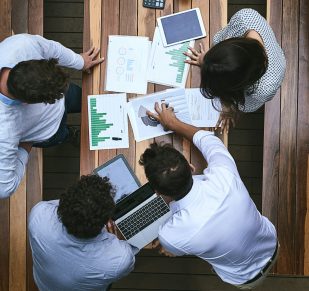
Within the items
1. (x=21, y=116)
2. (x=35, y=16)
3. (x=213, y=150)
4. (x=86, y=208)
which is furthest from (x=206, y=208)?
(x=35, y=16)

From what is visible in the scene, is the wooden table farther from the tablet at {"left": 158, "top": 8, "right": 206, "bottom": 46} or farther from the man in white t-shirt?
the man in white t-shirt

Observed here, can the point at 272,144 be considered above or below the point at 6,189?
above

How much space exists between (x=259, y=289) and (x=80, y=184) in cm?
164

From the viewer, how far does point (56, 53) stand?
202 cm

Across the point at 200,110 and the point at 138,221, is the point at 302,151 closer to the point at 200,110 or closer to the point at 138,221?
the point at 200,110

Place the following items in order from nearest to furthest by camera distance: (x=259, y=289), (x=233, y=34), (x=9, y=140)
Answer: (x=9, y=140) < (x=233, y=34) < (x=259, y=289)

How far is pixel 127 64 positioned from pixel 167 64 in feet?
0.59

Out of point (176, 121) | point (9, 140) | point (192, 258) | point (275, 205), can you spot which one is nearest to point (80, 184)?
point (9, 140)

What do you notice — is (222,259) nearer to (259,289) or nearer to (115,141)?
(115,141)

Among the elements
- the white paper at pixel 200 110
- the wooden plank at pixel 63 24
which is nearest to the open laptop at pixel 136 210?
the white paper at pixel 200 110

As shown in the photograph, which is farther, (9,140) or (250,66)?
(9,140)

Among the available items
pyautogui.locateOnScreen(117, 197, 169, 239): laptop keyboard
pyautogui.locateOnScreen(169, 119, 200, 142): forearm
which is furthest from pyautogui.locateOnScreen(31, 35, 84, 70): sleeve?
pyautogui.locateOnScreen(117, 197, 169, 239): laptop keyboard

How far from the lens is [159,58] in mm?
2064

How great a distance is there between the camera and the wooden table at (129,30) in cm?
205
